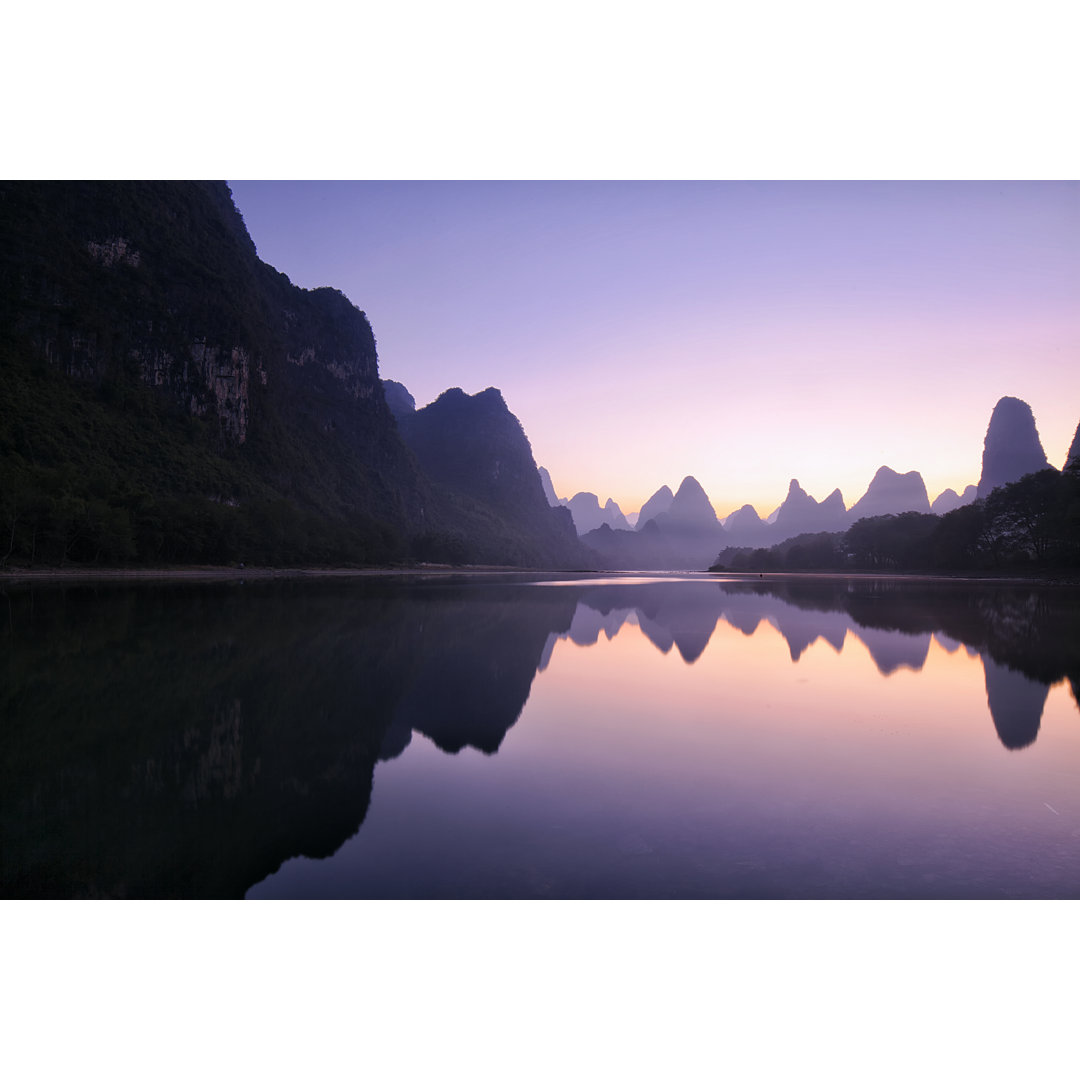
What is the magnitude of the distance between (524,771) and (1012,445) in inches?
8757

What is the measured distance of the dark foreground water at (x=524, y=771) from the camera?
14.6ft

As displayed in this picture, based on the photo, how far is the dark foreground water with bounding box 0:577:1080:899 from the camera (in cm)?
446

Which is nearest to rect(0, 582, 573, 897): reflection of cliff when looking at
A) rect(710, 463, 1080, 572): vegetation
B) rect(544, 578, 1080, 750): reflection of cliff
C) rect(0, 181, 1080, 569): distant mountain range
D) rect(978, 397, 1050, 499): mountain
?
rect(544, 578, 1080, 750): reflection of cliff

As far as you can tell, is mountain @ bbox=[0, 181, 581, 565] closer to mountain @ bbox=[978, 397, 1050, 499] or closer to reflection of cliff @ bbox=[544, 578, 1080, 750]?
reflection of cliff @ bbox=[544, 578, 1080, 750]

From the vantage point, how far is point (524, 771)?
6.67m

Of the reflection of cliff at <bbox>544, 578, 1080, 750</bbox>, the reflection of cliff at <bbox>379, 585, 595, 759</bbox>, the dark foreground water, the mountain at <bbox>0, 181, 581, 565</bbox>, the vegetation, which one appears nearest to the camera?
the dark foreground water

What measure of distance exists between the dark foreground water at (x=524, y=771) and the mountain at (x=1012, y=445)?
205 meters

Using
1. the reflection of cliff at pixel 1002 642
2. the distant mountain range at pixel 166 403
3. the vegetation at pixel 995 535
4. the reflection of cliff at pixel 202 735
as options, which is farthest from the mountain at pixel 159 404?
the vegetation at pixel 995 535

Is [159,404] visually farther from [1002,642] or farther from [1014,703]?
[1014,703]

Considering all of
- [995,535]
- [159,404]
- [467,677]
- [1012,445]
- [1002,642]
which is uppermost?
[1012,445]

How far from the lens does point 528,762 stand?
694 centimetres

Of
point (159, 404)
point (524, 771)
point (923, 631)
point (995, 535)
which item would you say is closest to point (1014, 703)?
point (524, 771)

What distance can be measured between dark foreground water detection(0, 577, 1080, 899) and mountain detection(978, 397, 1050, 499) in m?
205

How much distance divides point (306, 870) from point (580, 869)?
201 cm
